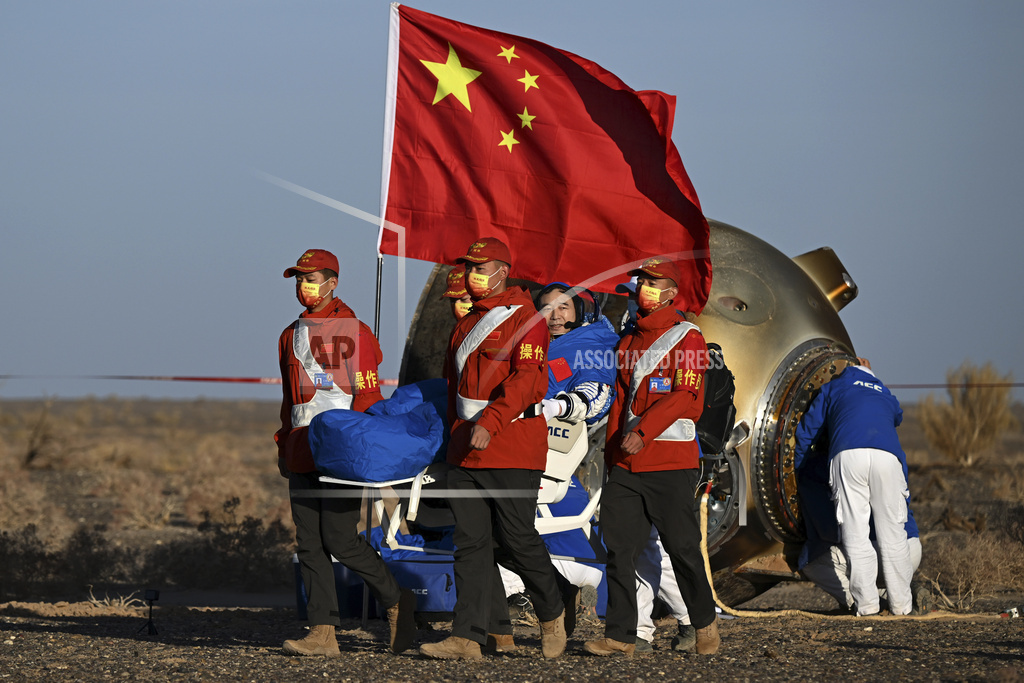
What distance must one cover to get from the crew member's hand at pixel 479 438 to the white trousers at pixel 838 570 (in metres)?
3.23

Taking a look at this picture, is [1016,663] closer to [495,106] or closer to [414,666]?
[414,666]

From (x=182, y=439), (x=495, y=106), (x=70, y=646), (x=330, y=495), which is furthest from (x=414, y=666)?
(x=182, y=439)

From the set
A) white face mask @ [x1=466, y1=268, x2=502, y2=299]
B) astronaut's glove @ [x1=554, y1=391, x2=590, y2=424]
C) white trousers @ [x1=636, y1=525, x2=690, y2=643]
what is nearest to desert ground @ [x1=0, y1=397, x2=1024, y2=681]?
white trousers @ [x1=636, y1=525, x2=690, y2=643]

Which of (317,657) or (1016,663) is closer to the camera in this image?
(1016,663)

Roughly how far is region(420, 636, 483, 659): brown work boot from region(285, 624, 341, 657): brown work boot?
0.56m

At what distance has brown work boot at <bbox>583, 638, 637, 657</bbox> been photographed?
5.55 meters

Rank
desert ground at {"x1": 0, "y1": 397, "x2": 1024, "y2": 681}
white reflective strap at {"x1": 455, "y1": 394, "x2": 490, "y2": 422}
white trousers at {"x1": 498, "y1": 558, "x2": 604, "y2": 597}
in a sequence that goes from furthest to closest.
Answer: white trousers at {"x1": 498, "y1": 558, "x2": 604, "y2": 597} → white reflective strap at {"x1": 455, "y1": 394, "x2": 490, "y2": 422} → desert ground at {"x1": 0, "y1": 397, "x2": 1024, "y2": 681}

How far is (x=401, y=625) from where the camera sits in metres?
5.77

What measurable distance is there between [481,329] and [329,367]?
85 cm

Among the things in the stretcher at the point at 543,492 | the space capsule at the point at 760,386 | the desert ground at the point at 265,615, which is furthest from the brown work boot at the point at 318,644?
the space capsule at the point at 760,386

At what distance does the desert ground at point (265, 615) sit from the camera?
5195 millimetres

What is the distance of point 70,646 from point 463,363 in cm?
244

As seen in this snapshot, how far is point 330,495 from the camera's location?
227 inches

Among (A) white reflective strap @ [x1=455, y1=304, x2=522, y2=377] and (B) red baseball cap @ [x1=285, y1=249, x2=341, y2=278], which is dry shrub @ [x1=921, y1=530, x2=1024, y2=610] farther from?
(B) red baseball cap @ [x1=285, y1=249, x2=341, y2=278]
